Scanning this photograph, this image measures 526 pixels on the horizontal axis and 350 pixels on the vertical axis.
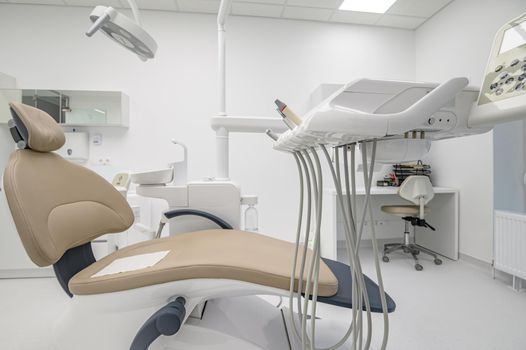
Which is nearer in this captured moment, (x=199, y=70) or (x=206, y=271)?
(x=206, y=271)

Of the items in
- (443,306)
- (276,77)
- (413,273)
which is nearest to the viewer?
(443,306)

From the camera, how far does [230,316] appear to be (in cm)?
97

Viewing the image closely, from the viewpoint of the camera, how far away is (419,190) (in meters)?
2.42

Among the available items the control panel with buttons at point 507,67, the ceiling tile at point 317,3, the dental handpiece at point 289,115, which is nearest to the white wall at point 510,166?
the control panel with buttons at point 507,67

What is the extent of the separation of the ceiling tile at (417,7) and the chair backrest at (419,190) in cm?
195

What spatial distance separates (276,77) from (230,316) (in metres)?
2.79

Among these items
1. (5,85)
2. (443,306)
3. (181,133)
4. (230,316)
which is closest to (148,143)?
Result: (181,133)

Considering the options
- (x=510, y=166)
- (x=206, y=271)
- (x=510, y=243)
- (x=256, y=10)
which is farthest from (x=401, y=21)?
(x=206, y=271)

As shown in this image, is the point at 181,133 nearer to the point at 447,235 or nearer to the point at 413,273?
the point at 413,273

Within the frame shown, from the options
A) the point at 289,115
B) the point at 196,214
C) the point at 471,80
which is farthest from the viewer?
the point at 471,80

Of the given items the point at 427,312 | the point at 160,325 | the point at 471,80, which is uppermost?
the point at 471,80

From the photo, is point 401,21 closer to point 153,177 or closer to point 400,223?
point 400,223

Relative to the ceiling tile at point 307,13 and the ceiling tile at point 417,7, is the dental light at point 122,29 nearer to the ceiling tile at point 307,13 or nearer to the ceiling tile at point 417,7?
the ceiling tile at point 307,13

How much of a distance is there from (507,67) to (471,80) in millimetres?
2362
